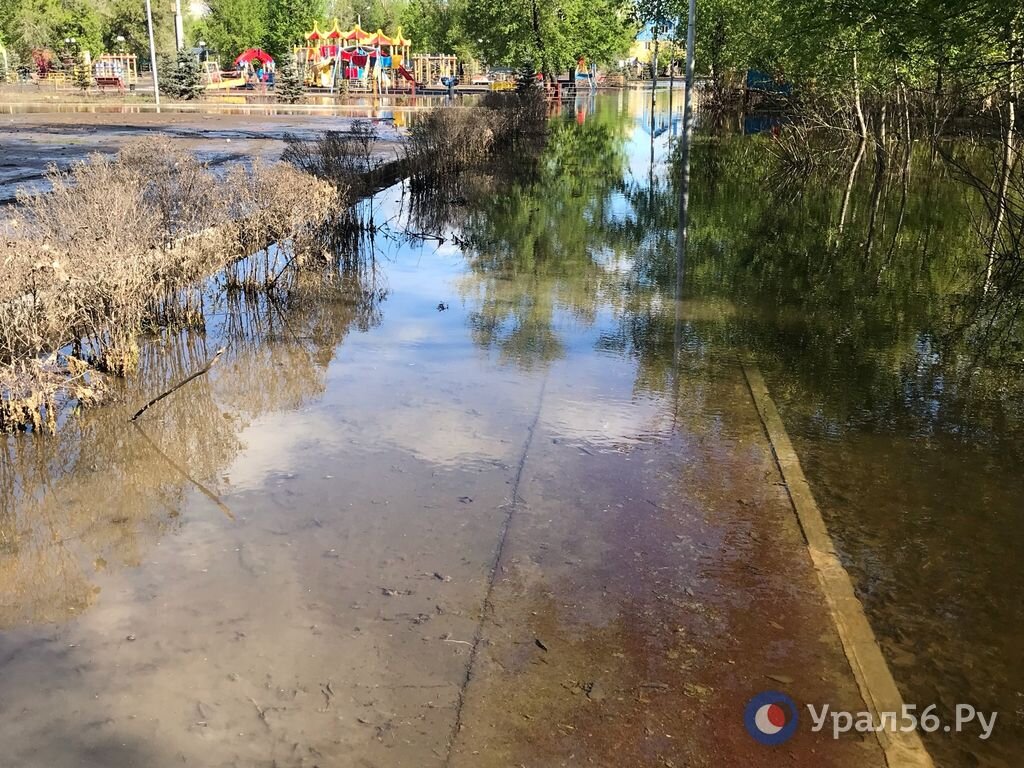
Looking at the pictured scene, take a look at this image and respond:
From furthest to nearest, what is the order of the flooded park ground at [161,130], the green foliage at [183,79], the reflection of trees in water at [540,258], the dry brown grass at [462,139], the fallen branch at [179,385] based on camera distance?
the green foliage at [183,79], the flooded park ground at [161,130], the dry brown grass at [462,139], the reflection of trees in water at [540,258], the fallen branch at [179,385]

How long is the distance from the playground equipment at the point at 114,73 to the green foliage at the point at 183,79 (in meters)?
5.38

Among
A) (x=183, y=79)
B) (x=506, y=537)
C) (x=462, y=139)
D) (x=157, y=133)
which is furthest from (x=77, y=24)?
(x=506, y=537)

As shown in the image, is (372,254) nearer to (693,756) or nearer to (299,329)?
(299,329)

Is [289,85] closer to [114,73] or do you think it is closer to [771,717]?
[114,73]

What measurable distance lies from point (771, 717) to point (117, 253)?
227 inches

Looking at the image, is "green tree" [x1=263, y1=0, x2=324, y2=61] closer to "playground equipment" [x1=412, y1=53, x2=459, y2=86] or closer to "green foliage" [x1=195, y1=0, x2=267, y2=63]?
"green foliage" [x1=195, y1=0, x2=267, y2=63]

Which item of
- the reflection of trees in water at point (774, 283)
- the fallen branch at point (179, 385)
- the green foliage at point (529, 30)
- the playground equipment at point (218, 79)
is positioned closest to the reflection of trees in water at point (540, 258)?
the reflection of trees in water at point (774, 283)

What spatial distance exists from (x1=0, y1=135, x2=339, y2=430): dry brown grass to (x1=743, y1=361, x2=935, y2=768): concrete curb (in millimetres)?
4568

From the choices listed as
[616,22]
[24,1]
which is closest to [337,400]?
[616,22]

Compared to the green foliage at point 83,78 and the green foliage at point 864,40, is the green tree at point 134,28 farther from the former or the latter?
the green foliage at point 864,40

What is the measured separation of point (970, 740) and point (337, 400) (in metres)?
4.75

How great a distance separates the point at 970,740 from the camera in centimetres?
356

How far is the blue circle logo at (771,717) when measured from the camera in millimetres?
3529

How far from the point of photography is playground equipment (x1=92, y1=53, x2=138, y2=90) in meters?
58.6
